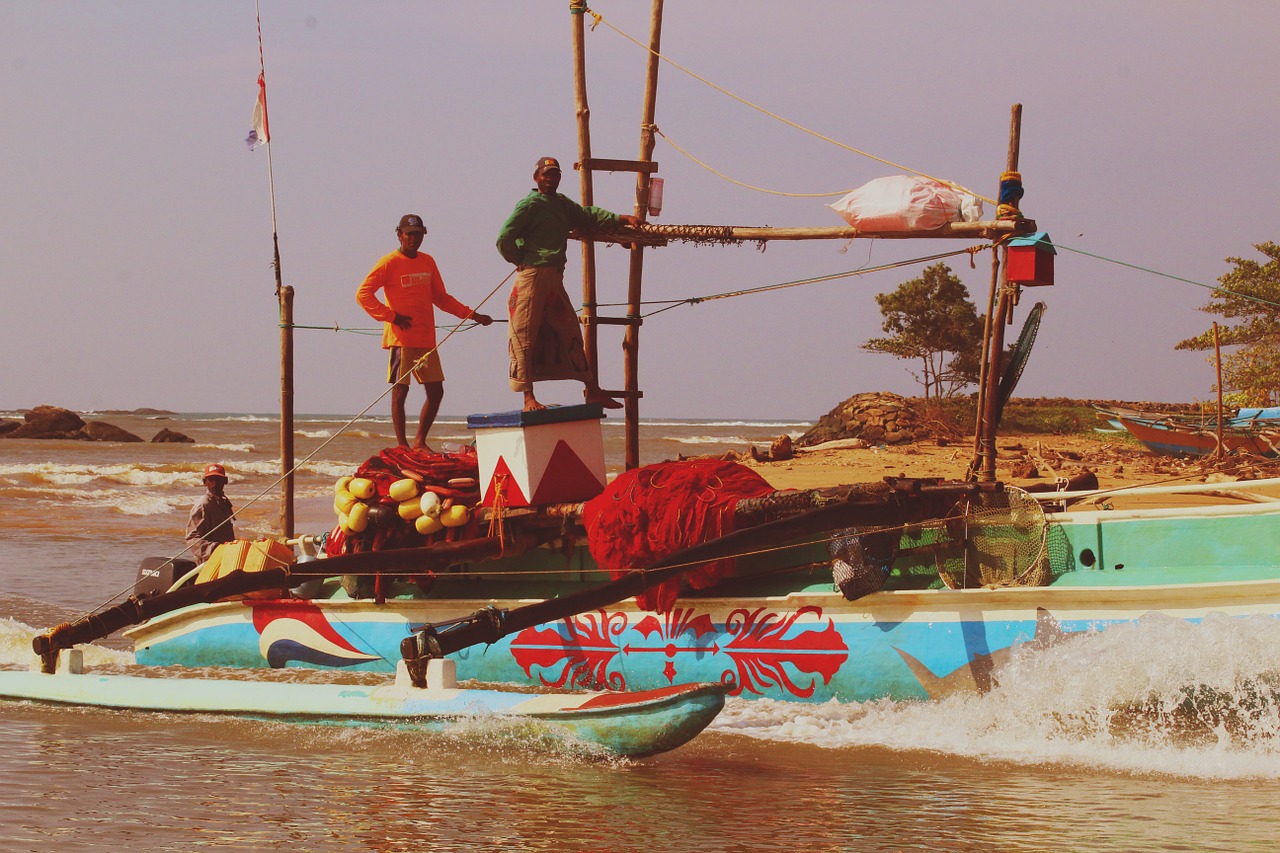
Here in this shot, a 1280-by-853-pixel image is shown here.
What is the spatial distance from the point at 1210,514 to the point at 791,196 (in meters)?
3.96

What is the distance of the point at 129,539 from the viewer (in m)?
18.3

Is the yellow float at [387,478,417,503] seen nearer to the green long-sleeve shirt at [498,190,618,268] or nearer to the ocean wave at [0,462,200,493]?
the green long-sleeve shirt at [498,190,618,268]

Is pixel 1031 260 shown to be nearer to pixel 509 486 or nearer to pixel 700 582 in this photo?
pixel 700 582

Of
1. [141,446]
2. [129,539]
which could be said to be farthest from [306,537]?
[141,446]

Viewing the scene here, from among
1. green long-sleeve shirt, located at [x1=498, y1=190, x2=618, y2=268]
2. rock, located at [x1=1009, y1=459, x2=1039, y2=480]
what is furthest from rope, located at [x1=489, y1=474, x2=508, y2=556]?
rock, located at [x1=1009, y1=459, x2=1039, y2=480]

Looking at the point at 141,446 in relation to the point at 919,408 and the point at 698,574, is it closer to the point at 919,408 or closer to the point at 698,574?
the point at 919,408

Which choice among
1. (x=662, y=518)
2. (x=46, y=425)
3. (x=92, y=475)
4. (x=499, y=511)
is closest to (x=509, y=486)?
(x=499, y=511)

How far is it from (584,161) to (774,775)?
233 inches

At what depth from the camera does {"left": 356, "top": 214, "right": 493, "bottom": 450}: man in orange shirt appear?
10.6 m

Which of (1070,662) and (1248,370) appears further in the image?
(1248,370)

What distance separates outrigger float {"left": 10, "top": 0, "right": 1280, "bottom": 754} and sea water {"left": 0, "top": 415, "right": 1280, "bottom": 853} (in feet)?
0.65

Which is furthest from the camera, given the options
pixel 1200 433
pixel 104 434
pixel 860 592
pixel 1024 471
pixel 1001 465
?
pixel 104 434

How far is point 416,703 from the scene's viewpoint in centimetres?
756

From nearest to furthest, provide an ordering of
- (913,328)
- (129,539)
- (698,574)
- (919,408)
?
1. (698,574)
2. (129,539)
3. (919,408)
4. (913,328)
